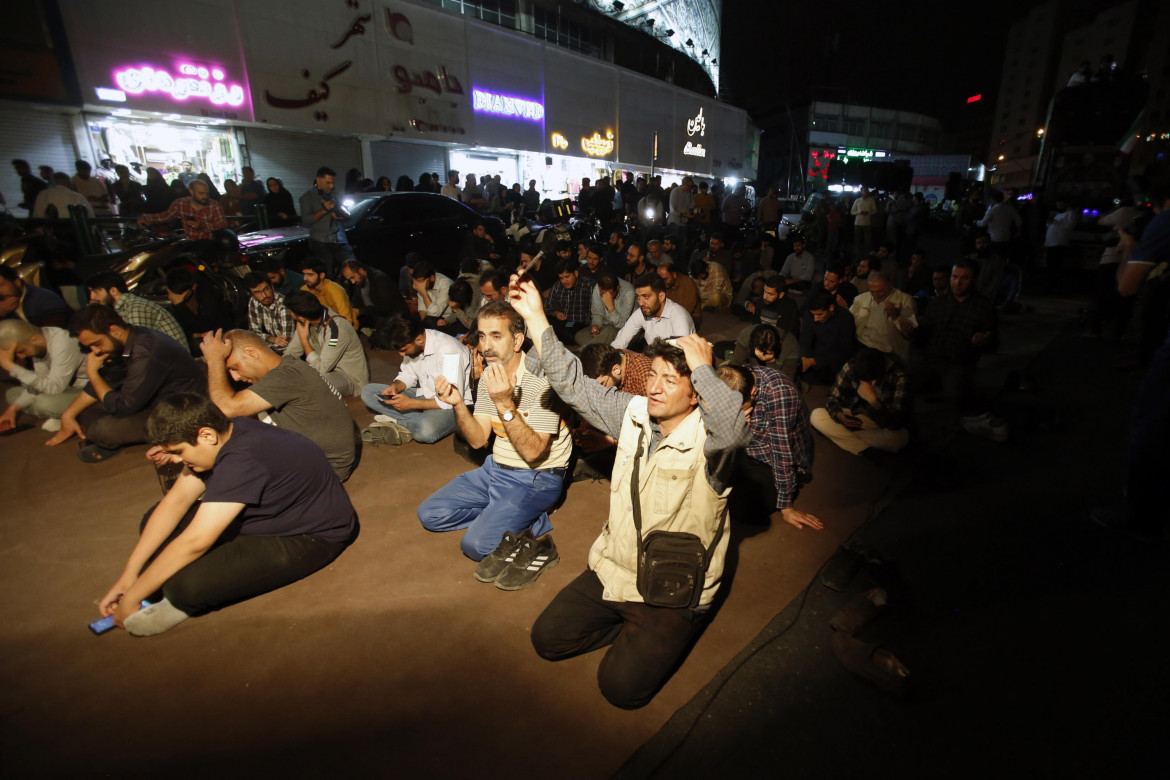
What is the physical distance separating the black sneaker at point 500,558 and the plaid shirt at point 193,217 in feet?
26.0

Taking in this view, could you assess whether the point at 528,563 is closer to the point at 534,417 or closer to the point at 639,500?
the point at 534,417

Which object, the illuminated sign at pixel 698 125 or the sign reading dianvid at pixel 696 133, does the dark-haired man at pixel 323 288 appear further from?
the illuminated sign at pixel 698 125

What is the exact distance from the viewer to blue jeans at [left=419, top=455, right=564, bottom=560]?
3336mm

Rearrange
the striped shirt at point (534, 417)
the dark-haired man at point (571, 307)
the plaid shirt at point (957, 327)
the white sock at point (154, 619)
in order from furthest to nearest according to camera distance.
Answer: the dark-haired man at point (571, 307)
the plaid shirt at point (957, 327)
the striped shirt at point (534, 417)
the white sock at point (154, 619)

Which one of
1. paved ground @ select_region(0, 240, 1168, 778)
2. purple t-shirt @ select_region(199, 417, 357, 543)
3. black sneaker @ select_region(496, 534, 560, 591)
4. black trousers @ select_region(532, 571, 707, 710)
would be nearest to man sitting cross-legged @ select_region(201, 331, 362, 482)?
paved ground @ select_region(0, 240, 1168, 778)

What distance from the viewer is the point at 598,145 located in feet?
80.9

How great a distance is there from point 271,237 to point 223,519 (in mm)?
7642

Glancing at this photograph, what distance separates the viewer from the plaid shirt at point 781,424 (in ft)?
11.8

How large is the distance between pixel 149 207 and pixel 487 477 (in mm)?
10741

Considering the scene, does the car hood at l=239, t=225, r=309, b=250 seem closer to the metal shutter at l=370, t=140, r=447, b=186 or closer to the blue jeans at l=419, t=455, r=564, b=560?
the blue jeans at l=419, t=455, r=564, b=560

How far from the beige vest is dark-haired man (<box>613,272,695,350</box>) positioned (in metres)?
3.41

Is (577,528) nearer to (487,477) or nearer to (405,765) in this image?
(487,477)

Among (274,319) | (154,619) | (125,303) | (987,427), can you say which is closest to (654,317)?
(987,427)

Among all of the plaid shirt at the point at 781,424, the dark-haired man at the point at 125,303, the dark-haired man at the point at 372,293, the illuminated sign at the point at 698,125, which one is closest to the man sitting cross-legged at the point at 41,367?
the dark-haired man at the point at 125,303
